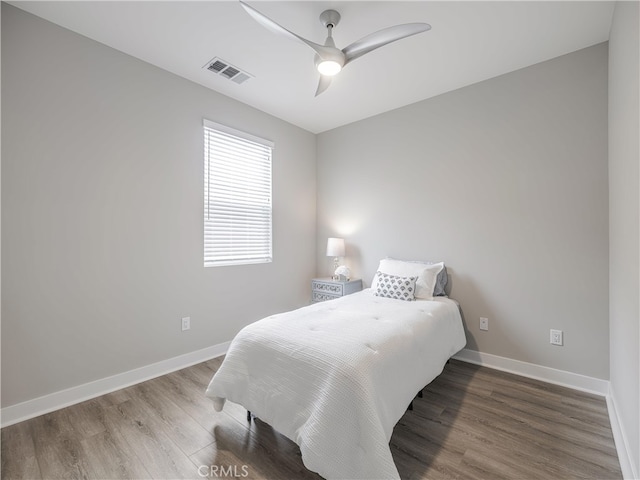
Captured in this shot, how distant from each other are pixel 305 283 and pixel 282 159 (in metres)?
1.68

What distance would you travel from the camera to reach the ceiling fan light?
1.95 m

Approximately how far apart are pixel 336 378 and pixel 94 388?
2.03 meters

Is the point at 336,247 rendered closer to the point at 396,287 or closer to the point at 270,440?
the point at 396,287

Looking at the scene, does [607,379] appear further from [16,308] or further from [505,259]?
[16,308]

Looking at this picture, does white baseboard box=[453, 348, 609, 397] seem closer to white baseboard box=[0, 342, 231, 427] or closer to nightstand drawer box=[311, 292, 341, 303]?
nightstand drawer box=[311, 292, 341, 303]

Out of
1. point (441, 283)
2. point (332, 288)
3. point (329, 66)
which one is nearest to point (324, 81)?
point (329, 66)

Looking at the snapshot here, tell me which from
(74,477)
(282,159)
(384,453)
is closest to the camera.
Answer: (384,453)

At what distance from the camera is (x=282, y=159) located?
372 cm

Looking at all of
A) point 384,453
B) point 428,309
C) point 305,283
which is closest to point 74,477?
point 384,453

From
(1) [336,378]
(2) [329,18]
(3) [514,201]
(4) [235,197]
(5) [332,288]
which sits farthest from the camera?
(5) [332,288]

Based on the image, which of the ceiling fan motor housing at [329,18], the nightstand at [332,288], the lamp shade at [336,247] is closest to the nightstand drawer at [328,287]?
the nightstand at [332,288]

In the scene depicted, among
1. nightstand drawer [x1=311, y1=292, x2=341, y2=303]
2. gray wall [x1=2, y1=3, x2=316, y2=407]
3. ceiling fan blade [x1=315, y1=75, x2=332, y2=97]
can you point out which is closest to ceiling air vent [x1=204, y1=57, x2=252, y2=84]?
gray wall [x1=2, y1=3, x2=316, y2=407]

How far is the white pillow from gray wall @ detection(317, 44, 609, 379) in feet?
0.83

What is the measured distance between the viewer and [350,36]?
2.22m
